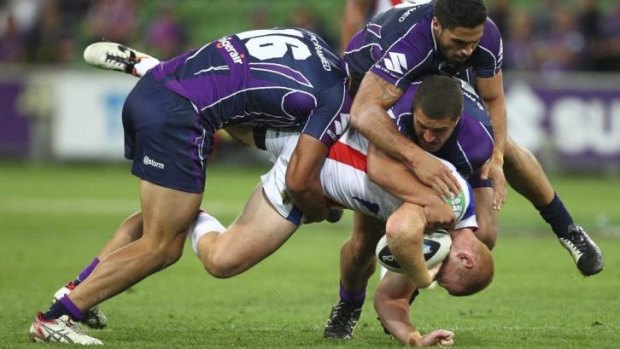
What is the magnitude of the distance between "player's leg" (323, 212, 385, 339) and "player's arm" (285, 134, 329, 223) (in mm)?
476

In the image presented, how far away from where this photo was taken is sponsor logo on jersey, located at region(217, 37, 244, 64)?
7.93m

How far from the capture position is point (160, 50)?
23375 millimetres

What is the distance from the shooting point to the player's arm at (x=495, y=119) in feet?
25.5

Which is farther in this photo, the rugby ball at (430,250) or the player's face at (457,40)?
the player's face at (457,40)

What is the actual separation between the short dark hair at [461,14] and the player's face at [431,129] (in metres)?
0.56

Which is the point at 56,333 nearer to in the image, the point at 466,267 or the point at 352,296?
the point at 352,296

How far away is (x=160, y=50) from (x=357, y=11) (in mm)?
12932

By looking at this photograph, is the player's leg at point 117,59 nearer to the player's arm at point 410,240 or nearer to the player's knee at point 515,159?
the player's arm at point 410,240

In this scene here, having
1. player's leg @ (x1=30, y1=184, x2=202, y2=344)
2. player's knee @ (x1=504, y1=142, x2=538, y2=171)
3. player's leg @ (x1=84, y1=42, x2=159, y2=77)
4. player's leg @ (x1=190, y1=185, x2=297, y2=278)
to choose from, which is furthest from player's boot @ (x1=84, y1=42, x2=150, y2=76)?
player's knee @ (x1=504, y1=142, x2=538, y2=171)

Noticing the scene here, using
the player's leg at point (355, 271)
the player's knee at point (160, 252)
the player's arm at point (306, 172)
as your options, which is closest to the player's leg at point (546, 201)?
the player's leg at point (355, 271)

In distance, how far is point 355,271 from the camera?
8.11 meters

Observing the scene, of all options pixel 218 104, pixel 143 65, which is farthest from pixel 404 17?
pixel 143 65

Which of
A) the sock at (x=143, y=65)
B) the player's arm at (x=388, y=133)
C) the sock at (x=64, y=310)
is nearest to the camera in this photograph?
the player's arm at (x=388, y=133)

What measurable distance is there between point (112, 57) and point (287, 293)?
2.67m
